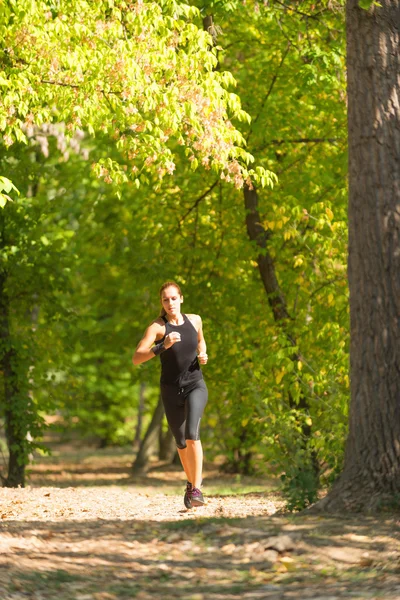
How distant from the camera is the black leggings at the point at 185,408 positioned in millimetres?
8984

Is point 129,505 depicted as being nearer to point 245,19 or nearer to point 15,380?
point 15,380

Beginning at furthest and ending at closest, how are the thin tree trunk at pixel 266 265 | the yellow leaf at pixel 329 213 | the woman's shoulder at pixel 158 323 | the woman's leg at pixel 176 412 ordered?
the thin tree trunk at pixel 266 265, the yellow leaf at pixel 329 213, the woman's leg at pixel 176 412, the woman's shoulder at pixel 158 323

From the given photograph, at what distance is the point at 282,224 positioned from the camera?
1299cm

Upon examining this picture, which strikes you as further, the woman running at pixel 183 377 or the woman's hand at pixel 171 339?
the woman running at pixel 183 377

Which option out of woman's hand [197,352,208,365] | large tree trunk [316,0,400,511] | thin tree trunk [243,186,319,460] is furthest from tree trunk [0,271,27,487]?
large tree trunk [316,0,400,511]

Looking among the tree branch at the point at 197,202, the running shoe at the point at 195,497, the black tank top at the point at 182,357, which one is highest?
the tree branch at the point at 197,202

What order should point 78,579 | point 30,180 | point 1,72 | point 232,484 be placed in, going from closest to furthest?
1. point 78,579
2. point 1,72
3. point 30,180
4. point 232,484

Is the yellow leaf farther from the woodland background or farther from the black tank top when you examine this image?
the black tank top

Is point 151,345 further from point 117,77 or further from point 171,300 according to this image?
point 117,77

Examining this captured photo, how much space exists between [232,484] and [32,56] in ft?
38.6

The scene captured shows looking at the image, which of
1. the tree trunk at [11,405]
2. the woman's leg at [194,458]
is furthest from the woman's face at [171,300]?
the tree trunk at [11,405]

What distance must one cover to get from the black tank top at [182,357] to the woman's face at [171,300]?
0.13 m

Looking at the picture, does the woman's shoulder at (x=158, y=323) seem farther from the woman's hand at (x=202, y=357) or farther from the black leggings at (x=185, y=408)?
the black leggings at (x=185, y=408)

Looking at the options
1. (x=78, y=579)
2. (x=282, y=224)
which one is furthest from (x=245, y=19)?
(x=78, y=579)
